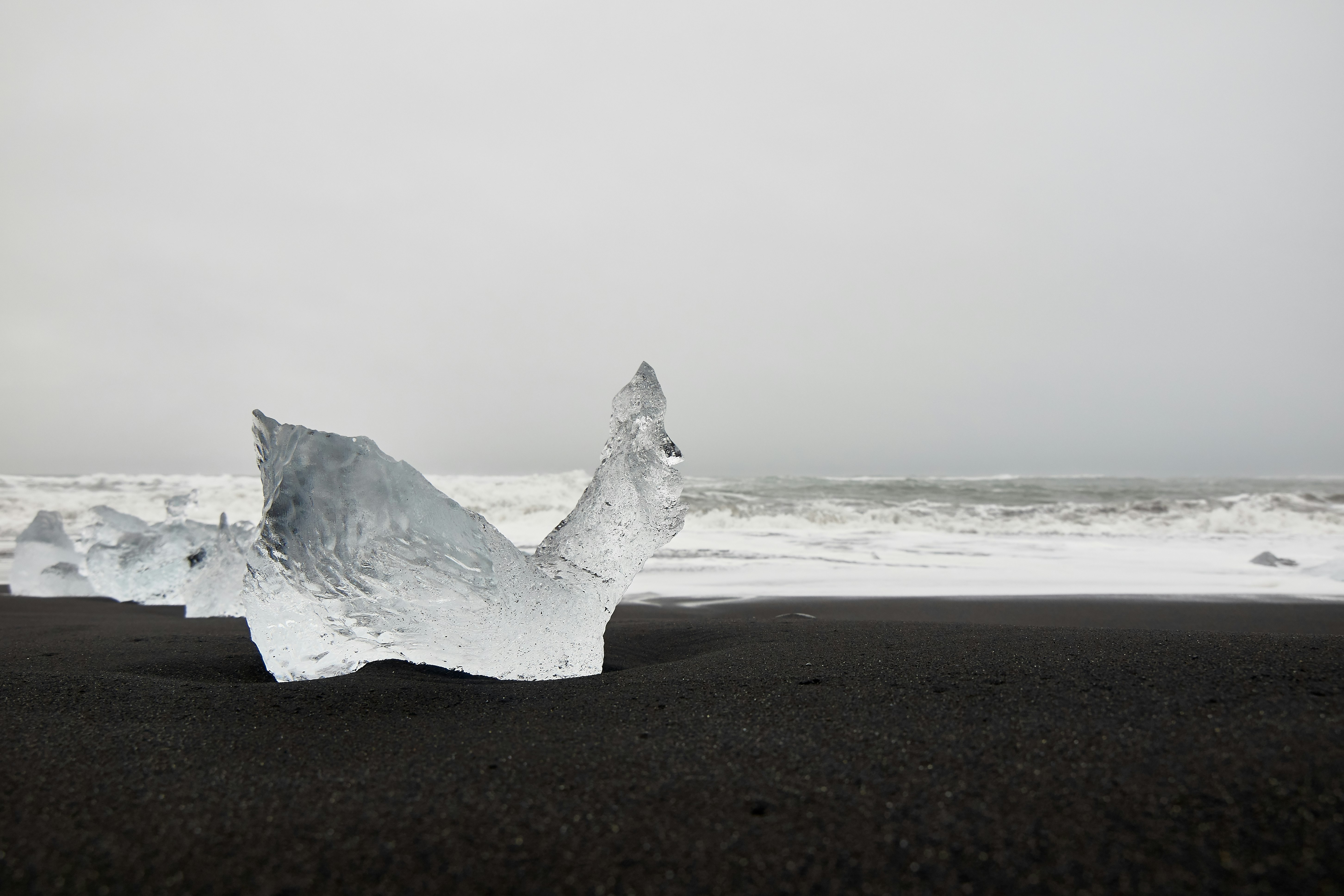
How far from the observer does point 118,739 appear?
4.29 feet

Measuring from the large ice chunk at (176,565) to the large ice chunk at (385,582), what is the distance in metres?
2.14

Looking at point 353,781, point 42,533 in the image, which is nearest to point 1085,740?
point 353,781

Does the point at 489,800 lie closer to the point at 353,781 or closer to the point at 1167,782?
the point at 353,781

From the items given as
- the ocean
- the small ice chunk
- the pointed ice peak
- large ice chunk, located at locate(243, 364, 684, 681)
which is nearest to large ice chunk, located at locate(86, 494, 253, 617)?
the small ice chunk

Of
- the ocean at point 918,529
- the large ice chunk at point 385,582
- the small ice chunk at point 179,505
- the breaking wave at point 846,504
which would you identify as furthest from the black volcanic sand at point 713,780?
the breaking wave at point 846,504

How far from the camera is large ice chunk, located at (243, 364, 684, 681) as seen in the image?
1.93m

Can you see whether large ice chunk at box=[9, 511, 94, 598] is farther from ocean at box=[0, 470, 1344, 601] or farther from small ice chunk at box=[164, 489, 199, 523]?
ocean at box=[0, 470, 1344, 601]

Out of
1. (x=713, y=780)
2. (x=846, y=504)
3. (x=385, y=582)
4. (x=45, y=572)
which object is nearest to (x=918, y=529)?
(x=846, y=504)

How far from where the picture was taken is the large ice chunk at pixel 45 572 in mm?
4688

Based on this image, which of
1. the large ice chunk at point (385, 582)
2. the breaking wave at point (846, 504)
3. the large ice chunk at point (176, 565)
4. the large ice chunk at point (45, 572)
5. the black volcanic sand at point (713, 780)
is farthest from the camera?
the breaking wave at point (846, 504)

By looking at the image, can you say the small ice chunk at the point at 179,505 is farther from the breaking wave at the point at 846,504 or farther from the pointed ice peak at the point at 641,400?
the pointed ice peak at the point at 641,400

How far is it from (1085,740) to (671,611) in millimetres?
2983

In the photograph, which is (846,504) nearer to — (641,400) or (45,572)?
(45,572)

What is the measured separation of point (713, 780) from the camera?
1.07 meters
